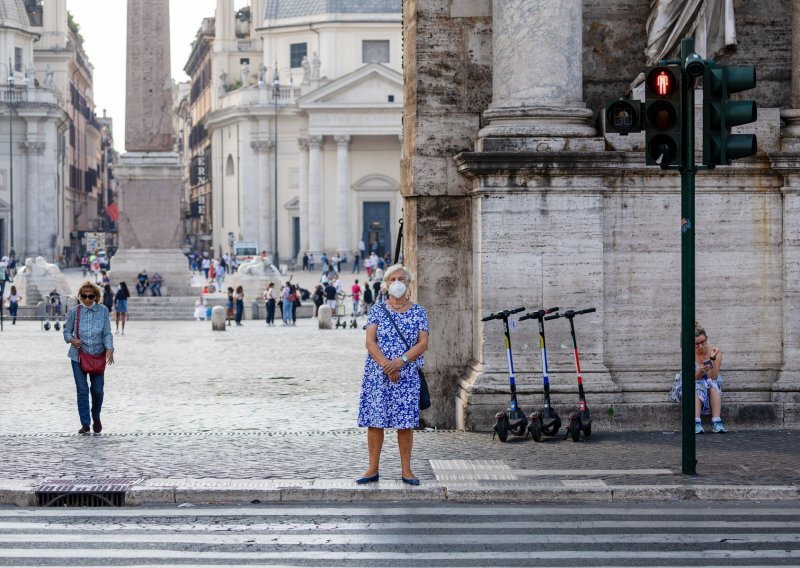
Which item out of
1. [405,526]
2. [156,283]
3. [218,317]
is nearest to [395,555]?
[405,526]

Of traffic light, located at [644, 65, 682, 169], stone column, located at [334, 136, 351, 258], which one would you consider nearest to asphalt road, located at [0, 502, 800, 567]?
traffic light, located at [644, 65, 682, 169]

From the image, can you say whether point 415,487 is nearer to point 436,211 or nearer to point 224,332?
point 436,211

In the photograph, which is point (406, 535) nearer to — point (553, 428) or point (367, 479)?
point (367, 479)

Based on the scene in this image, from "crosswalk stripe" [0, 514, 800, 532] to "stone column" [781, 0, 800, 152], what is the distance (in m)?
5.58

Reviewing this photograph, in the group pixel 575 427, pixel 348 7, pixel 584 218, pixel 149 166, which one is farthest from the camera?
pixel 348 7

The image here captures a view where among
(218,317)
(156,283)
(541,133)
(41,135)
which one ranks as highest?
(41,135)

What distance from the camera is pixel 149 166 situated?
4903 cm

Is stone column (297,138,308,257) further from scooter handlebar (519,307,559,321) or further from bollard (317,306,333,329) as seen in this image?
scooter handlebar (519,307,559,321)

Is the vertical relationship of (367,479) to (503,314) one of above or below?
below

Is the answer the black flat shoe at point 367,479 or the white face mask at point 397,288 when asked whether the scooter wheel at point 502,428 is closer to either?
the black flat shoe at point 367,479

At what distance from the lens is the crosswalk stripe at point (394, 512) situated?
1061 cm

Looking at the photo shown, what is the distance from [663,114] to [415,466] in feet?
11.0

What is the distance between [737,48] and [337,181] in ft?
285

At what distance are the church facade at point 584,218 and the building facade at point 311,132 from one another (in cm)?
8109
